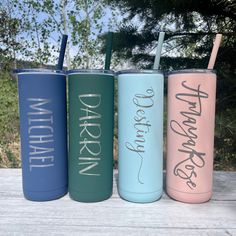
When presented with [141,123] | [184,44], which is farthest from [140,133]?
[184,44]

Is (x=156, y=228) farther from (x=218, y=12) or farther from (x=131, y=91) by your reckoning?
(x=218, y=12)

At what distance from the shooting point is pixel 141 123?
58 centimetres

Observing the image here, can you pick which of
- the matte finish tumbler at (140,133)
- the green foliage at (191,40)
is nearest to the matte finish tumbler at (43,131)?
the matte finish tumbler at (140,133)

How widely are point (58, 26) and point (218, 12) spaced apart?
2.57 metres

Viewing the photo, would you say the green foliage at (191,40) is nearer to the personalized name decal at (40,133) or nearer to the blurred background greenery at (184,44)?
the blurred background greenery at (184,44)

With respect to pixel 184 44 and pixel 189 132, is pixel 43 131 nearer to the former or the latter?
pixel 189 132

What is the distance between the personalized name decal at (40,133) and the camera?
0.58 m

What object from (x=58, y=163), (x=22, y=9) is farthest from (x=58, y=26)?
(x=58, y=163)

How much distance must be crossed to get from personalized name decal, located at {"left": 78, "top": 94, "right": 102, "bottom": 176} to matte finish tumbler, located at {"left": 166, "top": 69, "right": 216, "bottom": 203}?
0.14 metres

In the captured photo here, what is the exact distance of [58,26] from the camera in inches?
142

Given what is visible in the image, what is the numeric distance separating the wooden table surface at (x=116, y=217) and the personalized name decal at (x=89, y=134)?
0.07 metres

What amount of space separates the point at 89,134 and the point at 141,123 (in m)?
0.09

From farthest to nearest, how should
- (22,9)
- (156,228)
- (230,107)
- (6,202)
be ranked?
(22,9) → (230,107) → (6,202) → (156,228)

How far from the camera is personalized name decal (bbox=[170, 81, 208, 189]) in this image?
0.57 metres
